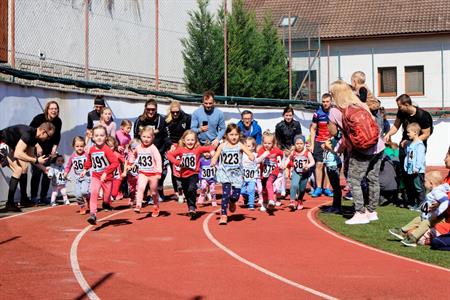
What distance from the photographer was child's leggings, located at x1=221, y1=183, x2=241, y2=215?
42.0ft

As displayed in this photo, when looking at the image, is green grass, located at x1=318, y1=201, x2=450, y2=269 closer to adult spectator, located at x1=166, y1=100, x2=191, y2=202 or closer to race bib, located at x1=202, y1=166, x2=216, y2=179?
race bib, located at x1=202, y1=166, x2=216, y2=179

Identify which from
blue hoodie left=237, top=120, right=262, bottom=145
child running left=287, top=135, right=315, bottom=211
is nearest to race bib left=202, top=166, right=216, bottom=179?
blue hoodie left=237, top=120, right=262, bottom=145

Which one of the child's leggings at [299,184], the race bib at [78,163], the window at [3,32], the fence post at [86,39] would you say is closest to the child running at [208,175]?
the child's leggings at [299,184]

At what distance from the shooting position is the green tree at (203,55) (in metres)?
27.2

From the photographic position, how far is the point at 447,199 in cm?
1011

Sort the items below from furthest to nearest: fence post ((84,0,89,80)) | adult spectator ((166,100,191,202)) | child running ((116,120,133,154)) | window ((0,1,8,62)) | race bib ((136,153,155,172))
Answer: fence post ((84,0,89,80))
child running ((116,120,133,154))
adult spectator ((166,100,191,202))
window ((0,1,8,62))
race bib ((136,153,155,172))

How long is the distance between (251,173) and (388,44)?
102 ft

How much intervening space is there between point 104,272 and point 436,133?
27.8 meters

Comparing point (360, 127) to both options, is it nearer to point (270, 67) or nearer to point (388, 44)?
point (270, 67)

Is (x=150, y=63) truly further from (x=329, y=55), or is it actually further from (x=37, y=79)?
(x=329, y=55)

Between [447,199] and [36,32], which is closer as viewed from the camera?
[447,199]

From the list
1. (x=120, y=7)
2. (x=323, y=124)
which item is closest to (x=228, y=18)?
(x=120, y=7)

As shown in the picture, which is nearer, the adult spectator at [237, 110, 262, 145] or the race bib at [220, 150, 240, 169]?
the race bib at [220, 150, 240, 169]

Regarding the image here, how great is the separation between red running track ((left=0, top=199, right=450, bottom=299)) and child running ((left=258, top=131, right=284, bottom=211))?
1742 millimetres
